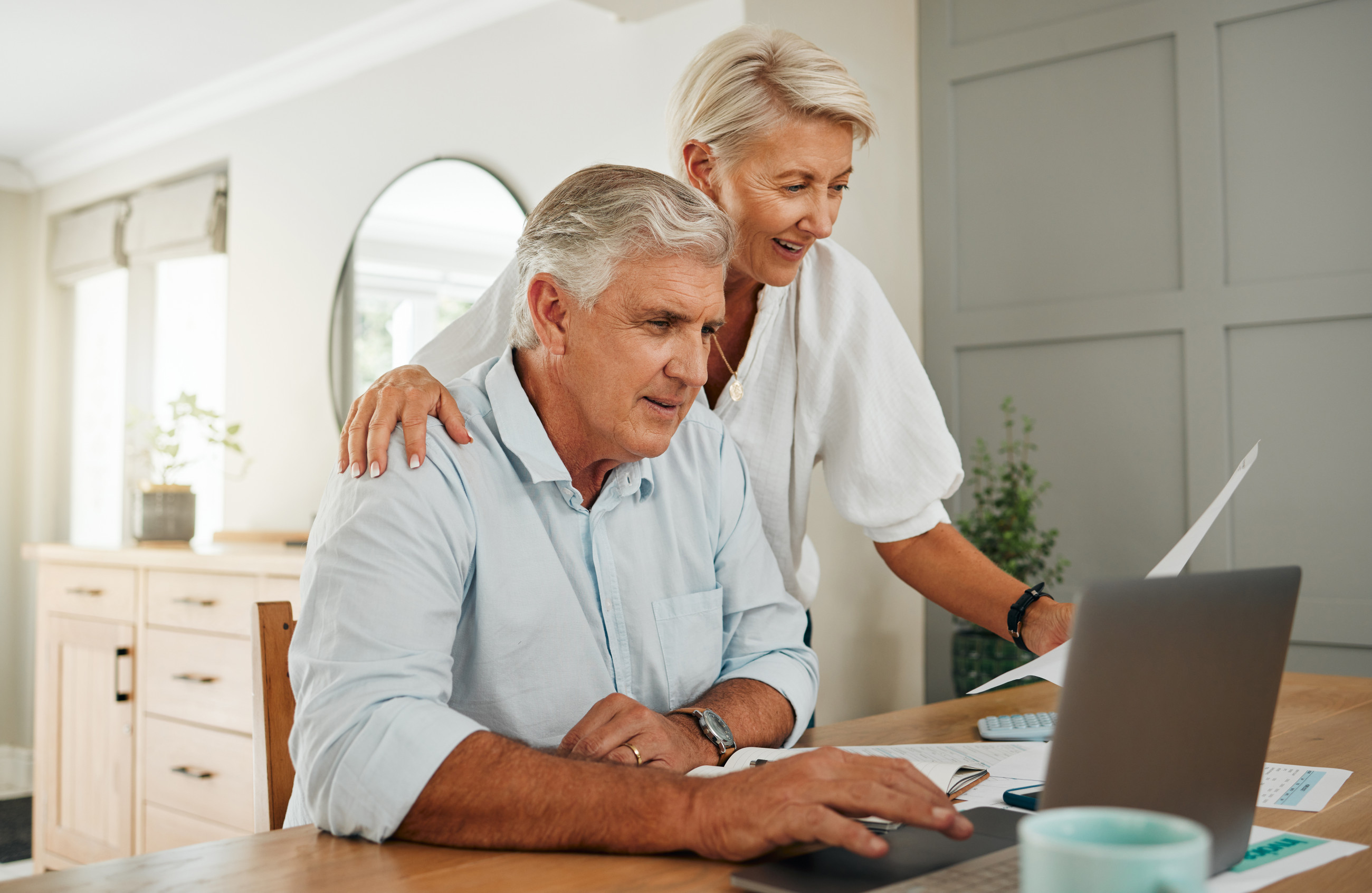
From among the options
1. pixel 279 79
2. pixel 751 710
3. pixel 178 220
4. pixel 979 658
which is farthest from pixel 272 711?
pixel 178 220

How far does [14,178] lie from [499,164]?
3185 millimetres

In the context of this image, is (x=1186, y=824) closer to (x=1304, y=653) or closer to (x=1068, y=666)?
(x=1068, y=666)

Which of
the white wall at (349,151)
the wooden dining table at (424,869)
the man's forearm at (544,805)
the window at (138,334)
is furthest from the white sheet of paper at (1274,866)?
the window at (138,334)

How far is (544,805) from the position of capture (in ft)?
2.74

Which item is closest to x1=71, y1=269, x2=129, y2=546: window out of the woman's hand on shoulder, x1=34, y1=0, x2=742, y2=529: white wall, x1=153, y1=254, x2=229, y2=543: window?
x1=153, y1=254, x2=229, y2=543: window

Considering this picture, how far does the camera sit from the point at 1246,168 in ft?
7.50

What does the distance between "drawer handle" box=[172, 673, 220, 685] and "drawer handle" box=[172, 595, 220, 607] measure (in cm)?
18

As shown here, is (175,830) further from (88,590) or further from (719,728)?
(719,728)

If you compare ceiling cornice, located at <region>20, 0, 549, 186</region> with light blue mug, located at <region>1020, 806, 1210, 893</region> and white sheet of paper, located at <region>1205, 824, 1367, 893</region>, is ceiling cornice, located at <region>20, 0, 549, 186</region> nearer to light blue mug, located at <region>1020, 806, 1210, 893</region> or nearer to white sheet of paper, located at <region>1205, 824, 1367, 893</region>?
white sheet of paper, located at <region>1205, 824, 1367, 893</region>

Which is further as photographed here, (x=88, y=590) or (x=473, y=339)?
(x=88, y=590)

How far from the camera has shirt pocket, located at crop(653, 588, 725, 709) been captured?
1.23 metres

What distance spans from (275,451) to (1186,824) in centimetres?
357

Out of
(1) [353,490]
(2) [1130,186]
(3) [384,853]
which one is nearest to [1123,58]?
(2) [1130,186]

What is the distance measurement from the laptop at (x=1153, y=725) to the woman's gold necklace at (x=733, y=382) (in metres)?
0.83
